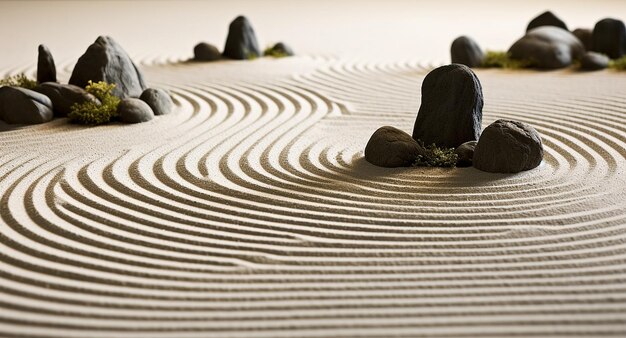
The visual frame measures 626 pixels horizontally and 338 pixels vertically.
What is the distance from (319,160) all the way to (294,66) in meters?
5.56

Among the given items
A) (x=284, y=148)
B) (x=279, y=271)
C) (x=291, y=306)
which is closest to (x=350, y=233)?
(x=279, y=271)

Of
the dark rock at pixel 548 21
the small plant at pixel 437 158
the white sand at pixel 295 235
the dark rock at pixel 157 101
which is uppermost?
the dark rock at pixel 548 21

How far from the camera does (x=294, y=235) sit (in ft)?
18.6

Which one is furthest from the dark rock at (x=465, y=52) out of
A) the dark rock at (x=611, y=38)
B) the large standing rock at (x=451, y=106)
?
the large standing rock at (x=451, y=106)

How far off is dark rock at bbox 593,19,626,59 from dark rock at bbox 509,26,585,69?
314 millimetres

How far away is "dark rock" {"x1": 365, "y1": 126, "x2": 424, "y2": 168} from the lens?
709 centimetres

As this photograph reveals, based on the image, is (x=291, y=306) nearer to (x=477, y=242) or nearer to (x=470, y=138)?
(x=477, y=242)

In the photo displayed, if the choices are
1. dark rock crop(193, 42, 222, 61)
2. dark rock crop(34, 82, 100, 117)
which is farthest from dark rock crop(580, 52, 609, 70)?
dark rock crop(34, 82, 100, 117)

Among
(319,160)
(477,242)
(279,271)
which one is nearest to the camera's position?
(279,271)

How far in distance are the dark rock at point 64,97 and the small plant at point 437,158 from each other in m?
3.91

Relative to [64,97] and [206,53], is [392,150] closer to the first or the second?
[64,97]

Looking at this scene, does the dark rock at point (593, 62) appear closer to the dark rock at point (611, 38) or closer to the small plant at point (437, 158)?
the dark rock at point (611, 38)

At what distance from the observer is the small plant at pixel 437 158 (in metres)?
7.11

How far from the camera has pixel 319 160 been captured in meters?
7.41
